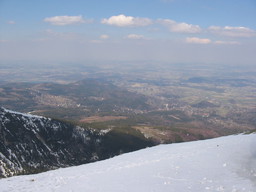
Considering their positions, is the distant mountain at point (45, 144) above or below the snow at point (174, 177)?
below

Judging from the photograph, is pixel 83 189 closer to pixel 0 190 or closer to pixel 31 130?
pixel 0 190

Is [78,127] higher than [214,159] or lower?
lower

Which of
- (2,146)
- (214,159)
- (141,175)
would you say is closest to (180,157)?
(214,159)

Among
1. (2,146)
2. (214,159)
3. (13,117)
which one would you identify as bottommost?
(2,146)

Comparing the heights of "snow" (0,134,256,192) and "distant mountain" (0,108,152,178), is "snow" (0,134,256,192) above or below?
above

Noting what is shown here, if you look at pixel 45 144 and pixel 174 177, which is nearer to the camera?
pixel 174 177

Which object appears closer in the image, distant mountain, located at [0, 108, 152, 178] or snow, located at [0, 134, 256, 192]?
snow, located at [0, 134, 256, 192]

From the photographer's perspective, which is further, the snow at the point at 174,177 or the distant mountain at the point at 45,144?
the distant mountain at the point at 45,144

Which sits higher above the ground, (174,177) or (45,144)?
(174,177)
